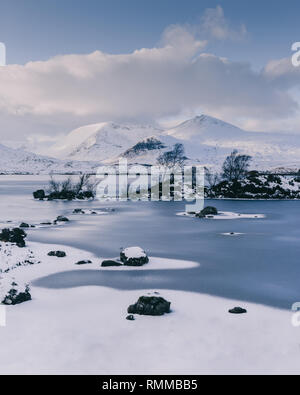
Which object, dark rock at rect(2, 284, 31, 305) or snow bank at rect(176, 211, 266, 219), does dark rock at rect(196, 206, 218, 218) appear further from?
dark rock at rect(2, 284, 31, 305)

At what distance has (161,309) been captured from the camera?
1458 centimetres

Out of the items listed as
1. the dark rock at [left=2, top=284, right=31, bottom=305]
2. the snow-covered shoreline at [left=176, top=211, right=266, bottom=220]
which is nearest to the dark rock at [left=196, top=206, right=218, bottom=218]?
the snow-covered shoreline at [left=176, top=211, right=266, bottom=220]

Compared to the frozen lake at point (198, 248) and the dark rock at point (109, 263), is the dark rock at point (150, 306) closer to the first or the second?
the frozen lake at point (198, 248)

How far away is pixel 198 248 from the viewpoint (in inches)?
1103

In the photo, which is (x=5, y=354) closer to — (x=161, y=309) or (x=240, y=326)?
(x=161, y=309)

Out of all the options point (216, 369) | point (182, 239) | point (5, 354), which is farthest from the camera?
point (182, 239)

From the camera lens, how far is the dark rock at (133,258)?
22.0 m

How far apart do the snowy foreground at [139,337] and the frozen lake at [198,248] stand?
1.66m

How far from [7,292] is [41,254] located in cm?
885

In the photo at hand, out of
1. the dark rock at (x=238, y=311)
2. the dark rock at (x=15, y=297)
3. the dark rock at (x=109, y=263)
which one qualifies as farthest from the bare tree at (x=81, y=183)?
the dark rock at (x=238, y=311)

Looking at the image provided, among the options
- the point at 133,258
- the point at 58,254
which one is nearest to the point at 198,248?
the point at 133,258

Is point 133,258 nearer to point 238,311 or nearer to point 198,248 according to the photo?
point 198,248
